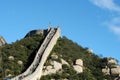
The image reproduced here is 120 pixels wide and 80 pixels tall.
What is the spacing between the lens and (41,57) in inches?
5027

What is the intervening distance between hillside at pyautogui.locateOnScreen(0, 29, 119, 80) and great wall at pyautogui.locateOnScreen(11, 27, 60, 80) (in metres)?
0.90

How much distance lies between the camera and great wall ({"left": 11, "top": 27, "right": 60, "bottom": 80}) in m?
117

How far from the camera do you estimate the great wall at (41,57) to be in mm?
117438

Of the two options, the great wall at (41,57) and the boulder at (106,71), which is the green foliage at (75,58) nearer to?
the boulder at (106,71)

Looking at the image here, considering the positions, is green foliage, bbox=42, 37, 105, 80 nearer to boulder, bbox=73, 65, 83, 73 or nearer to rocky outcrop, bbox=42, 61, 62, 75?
boulder, bbox=73, 65, 83, 73

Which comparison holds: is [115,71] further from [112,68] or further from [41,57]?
[41,57]

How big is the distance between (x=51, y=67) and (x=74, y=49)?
57.6 feet

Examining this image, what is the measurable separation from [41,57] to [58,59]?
10.7 feet

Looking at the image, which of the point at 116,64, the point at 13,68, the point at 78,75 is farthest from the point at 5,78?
the point at 116,64

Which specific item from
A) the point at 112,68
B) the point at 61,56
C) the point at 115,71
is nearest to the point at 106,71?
the point at 112,68

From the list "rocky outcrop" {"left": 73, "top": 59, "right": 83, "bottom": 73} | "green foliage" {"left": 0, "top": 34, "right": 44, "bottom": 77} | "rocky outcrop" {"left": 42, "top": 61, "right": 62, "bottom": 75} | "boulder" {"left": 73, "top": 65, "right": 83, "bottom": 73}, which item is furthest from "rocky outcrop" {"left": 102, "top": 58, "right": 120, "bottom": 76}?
"green foliage" {"left": 0, "top": 34, "right": 44, "bottom": 77}

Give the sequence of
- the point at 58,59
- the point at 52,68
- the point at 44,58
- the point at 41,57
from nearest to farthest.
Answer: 1. the point at 52,68
2. the point at 44,58
3. the point at 41,57
4. the point at 58,59

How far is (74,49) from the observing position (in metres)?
142

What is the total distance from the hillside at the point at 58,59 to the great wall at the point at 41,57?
90 cm
